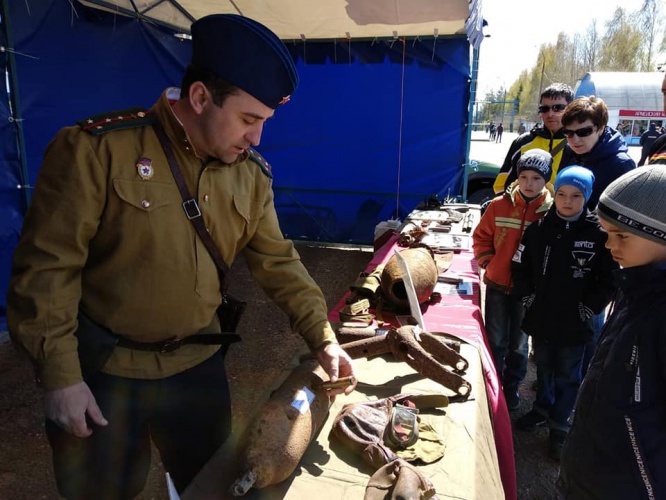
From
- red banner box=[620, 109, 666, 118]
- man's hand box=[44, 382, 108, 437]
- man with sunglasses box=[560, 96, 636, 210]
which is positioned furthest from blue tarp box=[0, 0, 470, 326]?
red banner box=[620, 109, 666, 118]

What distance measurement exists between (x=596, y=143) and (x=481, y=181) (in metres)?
A: 5.00

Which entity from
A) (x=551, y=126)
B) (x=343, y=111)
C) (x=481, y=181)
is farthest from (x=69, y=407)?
(x=481, y=181)

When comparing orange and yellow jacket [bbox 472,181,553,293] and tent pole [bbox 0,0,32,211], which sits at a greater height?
tent pole [bbox 0,0,32,211]

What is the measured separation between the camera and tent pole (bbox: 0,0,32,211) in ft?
12.3

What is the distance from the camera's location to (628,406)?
1.47 m

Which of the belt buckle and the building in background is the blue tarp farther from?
the building in background

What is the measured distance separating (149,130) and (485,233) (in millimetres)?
2325

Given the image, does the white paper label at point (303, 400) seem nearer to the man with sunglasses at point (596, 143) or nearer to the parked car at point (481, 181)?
the man with sunglasses at point (596, 143)

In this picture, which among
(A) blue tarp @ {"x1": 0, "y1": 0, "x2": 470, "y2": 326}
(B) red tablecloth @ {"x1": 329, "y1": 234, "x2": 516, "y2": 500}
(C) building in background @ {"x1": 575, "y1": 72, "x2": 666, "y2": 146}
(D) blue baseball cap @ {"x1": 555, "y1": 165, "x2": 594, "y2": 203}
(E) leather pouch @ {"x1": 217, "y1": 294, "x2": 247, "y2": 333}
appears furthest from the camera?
(C) building in background @ {"x1": 575, "y1": 72, "x2": 666, "y2": 146}

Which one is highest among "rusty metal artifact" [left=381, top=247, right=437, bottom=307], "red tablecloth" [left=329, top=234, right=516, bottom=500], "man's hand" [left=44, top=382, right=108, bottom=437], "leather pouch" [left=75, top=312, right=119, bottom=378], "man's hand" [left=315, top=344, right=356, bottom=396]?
"leather pouch" [left=75, top=312, right=119, bottom=378]

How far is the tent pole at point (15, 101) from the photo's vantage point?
376cm

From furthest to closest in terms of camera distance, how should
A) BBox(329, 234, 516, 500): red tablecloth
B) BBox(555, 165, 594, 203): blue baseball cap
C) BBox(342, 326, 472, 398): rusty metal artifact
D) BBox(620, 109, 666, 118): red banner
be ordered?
1. BBox(620, 109, 666, 118): red banner
2. BBox(555, 165, 594, 203): blue baseball cap
3. BBox(329, 234, 516, 500): red tablecloth
4. BBox(342, 326, 472, 398): rusty metal artifact

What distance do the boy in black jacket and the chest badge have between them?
2082mm

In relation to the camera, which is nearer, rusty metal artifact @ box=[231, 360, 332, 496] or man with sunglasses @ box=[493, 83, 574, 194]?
rusty metal artifact @ box=[231, 360, 332, 496]
